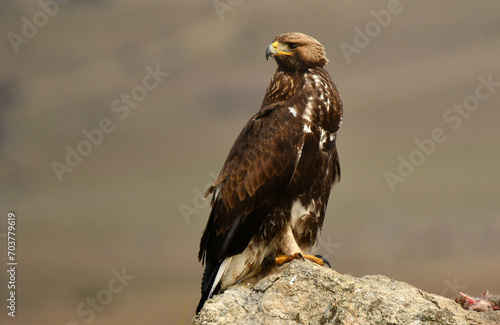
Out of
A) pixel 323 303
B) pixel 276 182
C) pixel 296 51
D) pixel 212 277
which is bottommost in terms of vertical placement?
pixel 323 303

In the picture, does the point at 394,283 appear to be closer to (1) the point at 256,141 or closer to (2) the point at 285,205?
(2) the point at 285,205

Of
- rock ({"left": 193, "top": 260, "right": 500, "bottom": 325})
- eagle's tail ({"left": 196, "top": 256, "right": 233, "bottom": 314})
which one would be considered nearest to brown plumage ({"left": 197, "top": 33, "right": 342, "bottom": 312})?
eagle's tail ({"left": 196, "top": 256, "right": 233, "bottom": 314})

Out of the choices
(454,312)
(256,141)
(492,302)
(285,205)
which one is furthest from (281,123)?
(492,302)

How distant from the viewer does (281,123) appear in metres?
5.98

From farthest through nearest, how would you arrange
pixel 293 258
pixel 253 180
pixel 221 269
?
pixel 221 269, pixel 253 180, pixel 293 258

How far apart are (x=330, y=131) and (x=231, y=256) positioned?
1.71 metres

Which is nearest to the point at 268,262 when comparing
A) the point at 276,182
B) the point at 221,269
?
the point at 221,269

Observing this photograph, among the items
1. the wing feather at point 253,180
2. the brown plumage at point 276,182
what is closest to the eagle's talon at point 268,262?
the brown plumage at point 276,182

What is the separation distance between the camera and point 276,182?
5.87 metres

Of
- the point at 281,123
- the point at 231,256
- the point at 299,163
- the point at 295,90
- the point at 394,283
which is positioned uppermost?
the point at 295,90

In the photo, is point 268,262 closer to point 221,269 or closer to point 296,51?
point 221,269

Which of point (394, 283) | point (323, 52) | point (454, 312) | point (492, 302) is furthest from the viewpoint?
point (323, 52)

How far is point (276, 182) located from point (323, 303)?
132 centimetres

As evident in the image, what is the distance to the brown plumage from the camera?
591 centimetres
